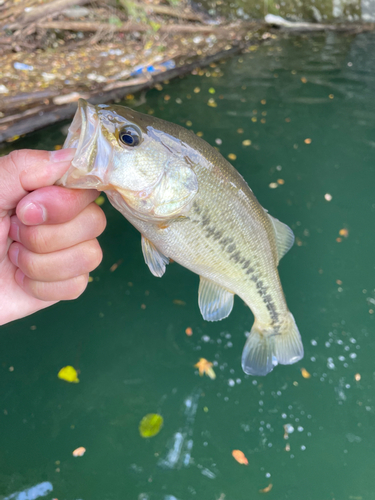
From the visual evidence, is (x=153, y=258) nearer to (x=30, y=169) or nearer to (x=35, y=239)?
(x=35, y=239)

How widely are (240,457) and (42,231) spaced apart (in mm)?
1778

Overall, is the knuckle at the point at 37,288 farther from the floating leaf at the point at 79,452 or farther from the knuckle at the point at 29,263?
the floating leaf at the point at 79,452

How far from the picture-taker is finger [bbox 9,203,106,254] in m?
1.40

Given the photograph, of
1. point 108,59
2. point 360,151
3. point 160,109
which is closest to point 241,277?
point 360,151

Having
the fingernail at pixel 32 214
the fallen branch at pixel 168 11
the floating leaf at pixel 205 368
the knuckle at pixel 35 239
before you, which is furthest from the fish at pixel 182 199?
the fallen branch at pixel 168 11

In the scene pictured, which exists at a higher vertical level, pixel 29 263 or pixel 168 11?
pixel 168 11

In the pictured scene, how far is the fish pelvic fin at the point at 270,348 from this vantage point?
6.59 feet

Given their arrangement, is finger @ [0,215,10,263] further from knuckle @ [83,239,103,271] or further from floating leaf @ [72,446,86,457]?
floating leaf @ [72,446,86,457]

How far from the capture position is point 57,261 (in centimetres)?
146

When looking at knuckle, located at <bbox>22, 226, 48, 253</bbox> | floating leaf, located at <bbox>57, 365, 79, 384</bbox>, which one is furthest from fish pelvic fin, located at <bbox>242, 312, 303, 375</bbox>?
knuckle, located at <bbox>22, 226, 48, 253</bbox>

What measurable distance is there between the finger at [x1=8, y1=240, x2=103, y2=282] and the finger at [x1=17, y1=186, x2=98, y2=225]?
16cm

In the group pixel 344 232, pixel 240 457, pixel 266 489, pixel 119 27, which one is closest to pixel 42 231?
pixel 240 457

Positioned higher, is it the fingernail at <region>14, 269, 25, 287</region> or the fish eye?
the fish eye

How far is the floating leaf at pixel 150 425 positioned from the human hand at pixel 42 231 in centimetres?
106
